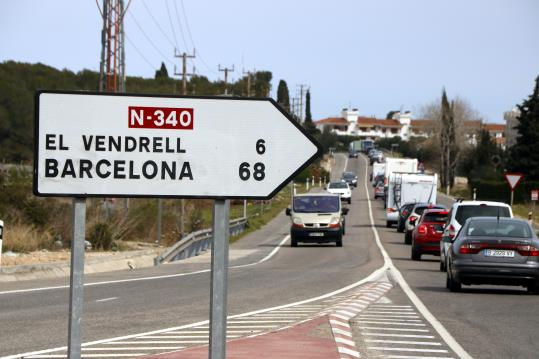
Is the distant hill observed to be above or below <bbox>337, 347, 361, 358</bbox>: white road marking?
above

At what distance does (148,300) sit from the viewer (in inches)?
810

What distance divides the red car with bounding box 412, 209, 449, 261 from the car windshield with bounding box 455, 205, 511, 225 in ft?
14.7

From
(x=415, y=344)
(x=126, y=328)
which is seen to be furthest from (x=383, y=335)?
(x=126, y=328)

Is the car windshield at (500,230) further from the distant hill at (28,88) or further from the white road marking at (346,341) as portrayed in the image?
the distant hill at (28,88)

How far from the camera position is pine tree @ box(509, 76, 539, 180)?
9288 centimetres

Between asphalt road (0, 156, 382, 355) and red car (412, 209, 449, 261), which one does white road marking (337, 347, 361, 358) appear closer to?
asphalt road (0, 156, 382, 355)

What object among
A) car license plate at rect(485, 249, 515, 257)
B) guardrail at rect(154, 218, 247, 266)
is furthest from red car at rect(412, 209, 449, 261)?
car license plate at rect(485, 249, 515, 257)

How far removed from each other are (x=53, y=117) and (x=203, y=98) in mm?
913

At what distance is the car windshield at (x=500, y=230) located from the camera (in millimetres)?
21875

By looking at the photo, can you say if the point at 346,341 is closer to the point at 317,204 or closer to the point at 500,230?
the point at 500,230

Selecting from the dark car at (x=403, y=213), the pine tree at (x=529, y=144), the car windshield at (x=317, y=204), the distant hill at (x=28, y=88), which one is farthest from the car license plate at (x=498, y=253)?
the pine tree at (x=529, y=144)

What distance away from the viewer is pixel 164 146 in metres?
7.29

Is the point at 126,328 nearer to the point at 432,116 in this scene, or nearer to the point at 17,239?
the point at 17,239

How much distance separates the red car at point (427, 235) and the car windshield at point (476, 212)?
448 cm
